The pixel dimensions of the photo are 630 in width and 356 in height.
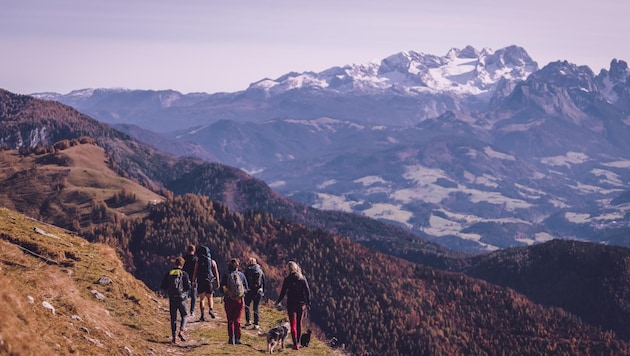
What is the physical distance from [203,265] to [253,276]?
360cm

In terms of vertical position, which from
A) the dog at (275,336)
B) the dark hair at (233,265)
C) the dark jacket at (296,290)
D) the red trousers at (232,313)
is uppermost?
the dark hair at (233,265)

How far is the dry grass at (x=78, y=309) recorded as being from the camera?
26.6m

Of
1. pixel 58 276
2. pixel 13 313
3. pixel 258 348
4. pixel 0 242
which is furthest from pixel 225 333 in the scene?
pixel 13 313

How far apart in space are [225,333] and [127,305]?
6.79m

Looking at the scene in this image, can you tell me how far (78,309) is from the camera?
34656mm

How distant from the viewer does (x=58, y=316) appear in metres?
31.8

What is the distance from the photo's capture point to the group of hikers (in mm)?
39031

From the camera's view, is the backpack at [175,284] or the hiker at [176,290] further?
the backpack at [175,284]

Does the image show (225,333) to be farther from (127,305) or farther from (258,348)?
(127,305)

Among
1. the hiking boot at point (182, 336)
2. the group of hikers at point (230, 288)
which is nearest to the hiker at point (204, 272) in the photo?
the group of hikers at point (230, 288)

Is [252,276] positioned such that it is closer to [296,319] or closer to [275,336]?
[296,319]

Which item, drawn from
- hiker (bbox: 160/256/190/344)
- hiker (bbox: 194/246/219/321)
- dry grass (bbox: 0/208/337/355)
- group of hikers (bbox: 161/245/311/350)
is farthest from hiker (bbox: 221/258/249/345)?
hiker (bbox: 194/246/219/321)

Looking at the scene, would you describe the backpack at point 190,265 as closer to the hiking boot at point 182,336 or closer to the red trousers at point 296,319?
the hiking boot at point 182,336

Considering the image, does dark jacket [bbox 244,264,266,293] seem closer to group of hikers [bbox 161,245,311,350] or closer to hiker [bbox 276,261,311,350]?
group of hikers [bbox 161,245,311,350]
